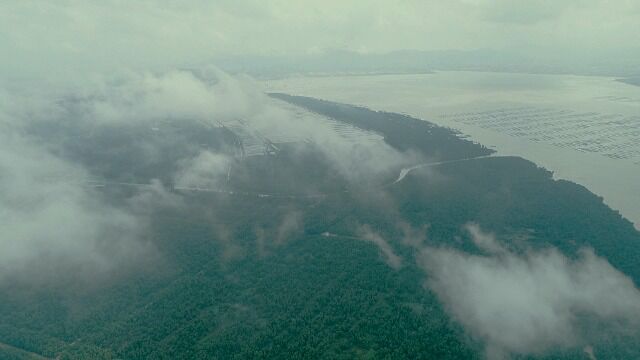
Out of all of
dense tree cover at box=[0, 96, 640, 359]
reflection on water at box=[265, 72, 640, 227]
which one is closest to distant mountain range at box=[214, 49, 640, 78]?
reflection on water at box=[265, 72, 640, 227]

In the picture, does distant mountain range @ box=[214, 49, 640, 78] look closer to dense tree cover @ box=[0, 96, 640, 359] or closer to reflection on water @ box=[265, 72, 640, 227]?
reflection on water @ box=[265, 72, 640, 227]

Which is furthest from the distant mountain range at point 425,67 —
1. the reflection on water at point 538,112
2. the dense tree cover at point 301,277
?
the dense tree cover at point 301,277

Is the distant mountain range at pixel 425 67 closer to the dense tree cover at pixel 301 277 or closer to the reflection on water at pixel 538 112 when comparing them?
the reflection on water at pixel 538 112

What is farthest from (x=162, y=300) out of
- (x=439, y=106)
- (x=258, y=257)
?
(x=439, y=106)

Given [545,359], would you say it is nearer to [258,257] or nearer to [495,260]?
[495,260]

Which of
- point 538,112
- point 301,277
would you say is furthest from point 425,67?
point 301,277
